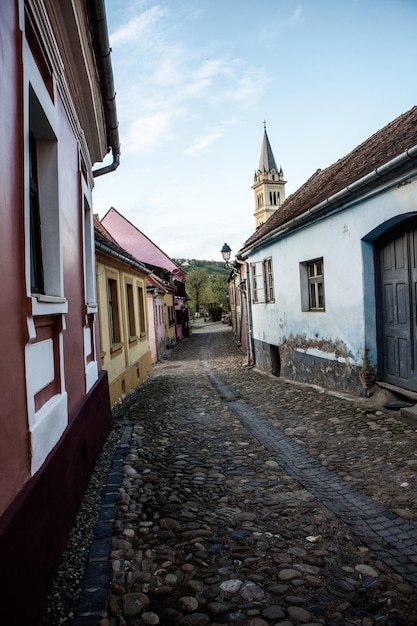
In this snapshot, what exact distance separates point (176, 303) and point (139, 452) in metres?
28.2

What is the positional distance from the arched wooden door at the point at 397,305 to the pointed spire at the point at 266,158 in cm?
6577

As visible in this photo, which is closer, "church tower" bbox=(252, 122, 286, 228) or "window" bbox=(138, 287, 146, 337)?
"window" bbox=(138, 287, 146, 337)

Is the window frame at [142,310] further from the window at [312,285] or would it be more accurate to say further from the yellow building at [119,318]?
the window at [312,285]

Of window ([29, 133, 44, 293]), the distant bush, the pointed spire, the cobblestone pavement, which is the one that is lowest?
the cobblestone pavement

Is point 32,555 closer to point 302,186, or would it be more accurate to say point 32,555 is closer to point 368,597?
point 368,597

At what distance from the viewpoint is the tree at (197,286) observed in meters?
70.9

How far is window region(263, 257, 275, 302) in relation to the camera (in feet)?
38.3

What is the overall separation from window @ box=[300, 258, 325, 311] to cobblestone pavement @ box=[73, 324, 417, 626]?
314 cm

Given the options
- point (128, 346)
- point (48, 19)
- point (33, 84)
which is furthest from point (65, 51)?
point (128, 346)

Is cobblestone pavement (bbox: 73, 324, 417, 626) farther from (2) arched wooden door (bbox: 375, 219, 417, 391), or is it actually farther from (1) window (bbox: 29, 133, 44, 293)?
(1) window (bbox: 29, 133, 44, 293)

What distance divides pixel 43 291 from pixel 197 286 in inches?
2678

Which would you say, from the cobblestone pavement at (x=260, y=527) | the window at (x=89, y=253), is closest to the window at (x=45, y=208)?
the cobblestone pavement at (x=260, y=527)

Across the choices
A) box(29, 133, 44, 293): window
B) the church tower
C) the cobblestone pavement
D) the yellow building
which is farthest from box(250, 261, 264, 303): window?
the church tower

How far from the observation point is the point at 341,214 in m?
7.32
